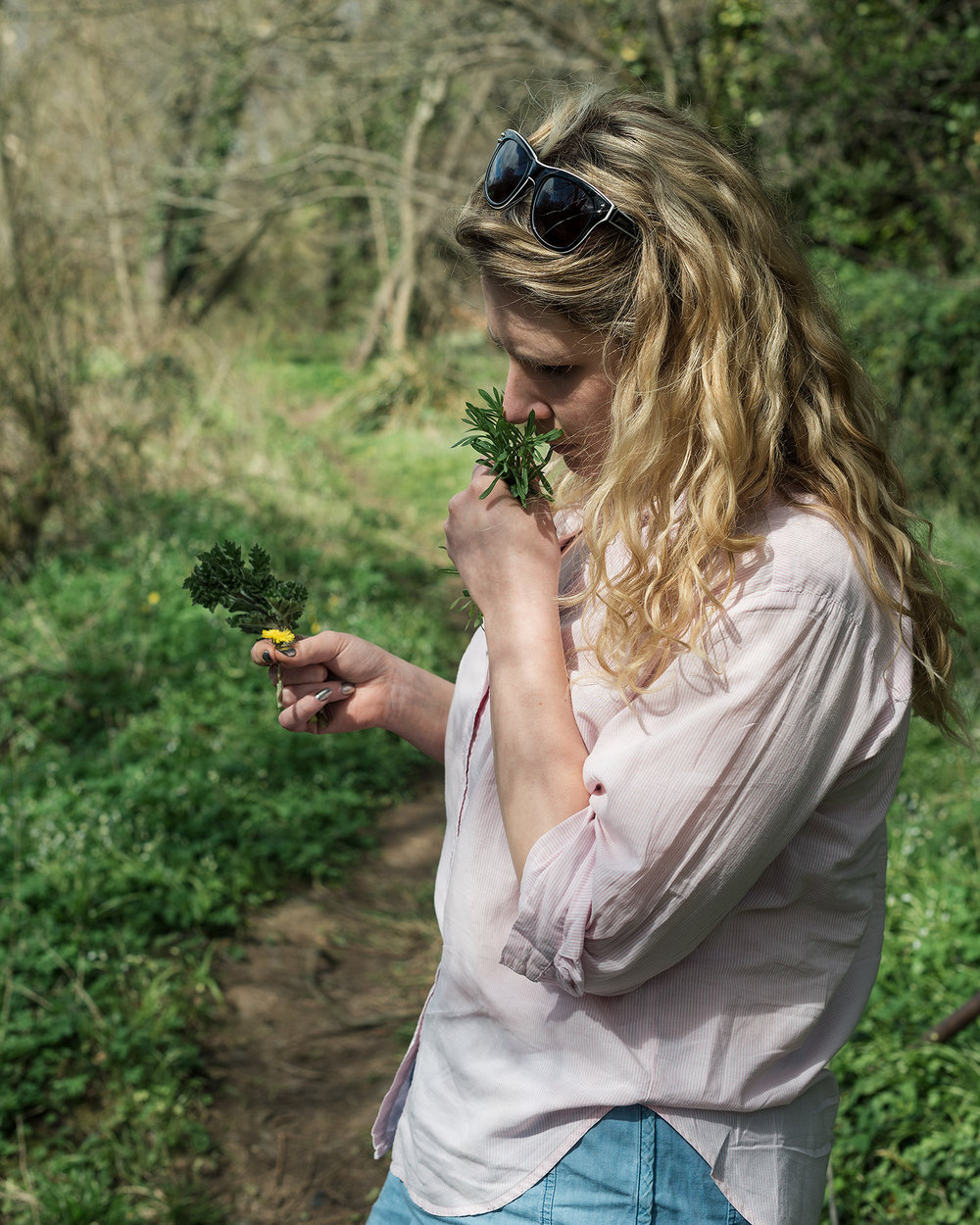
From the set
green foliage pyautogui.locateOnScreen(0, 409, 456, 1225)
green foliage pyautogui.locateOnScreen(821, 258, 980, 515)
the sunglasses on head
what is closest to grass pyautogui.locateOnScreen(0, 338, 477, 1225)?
green foliage pyautogui.locateOnScreen(0, 409, 456, 1225)

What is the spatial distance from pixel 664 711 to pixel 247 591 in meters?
0.83

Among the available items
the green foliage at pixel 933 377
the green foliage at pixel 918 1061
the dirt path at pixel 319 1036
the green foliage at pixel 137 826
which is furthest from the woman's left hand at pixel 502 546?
the green foliage at pixel 933 377

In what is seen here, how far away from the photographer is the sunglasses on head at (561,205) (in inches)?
49.9

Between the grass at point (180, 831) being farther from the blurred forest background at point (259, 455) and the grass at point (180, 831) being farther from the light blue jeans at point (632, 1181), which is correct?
the light blue jeans at point (632, 1181)

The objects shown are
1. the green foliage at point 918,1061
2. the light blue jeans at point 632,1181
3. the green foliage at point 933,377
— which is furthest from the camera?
the green foliage at point 933,377

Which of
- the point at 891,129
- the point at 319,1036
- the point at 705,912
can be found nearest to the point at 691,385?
the point at 705,912

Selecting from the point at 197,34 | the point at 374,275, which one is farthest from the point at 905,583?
the point at 374,275

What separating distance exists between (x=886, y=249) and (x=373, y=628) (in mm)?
6073

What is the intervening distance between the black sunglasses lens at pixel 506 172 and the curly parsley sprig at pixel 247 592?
2.14ft

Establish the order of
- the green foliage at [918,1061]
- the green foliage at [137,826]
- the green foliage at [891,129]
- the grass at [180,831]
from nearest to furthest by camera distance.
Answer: the green foliage at [918,1061] → the grass at [180,831] → the green foliage at [137,826] → the green foliage at [891,129]

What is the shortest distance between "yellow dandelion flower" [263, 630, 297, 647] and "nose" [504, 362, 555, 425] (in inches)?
19.2

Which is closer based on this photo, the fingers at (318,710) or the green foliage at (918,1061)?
the fingers at (318,710)

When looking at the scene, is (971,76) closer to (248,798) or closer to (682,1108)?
(248,798)

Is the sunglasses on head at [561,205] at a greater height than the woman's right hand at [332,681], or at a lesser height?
greater
